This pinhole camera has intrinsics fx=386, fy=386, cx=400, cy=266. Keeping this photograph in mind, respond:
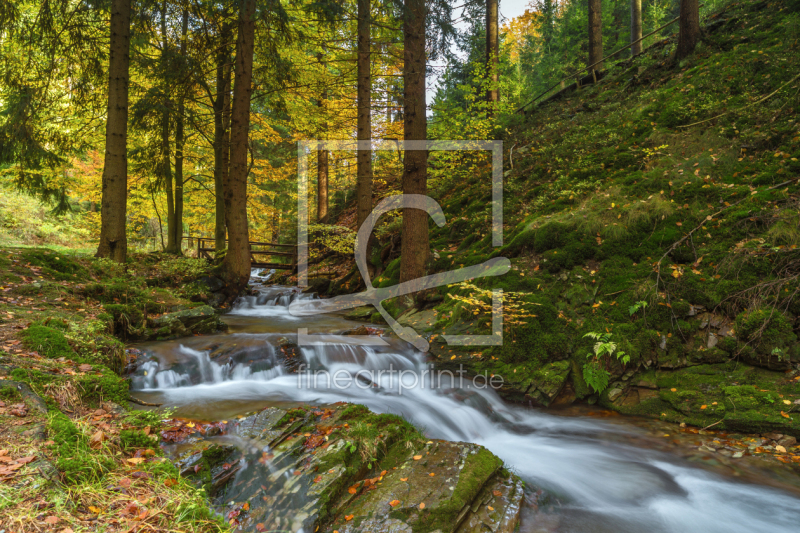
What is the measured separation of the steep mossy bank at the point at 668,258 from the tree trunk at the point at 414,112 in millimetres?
1056

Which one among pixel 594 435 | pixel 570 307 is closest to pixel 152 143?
pixel 570 307

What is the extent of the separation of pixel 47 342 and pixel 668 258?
838 centimetres

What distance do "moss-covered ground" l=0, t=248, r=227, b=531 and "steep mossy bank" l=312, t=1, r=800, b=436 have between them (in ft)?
14.2

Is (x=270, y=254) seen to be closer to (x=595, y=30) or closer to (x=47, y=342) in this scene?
(x=47, y=342)

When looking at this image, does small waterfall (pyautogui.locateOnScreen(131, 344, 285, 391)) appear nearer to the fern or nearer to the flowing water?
the flowing water

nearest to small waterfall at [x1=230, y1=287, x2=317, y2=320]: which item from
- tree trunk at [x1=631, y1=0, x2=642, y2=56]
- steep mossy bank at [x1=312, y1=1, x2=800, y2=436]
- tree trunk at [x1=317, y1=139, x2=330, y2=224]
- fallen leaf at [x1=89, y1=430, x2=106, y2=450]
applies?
Result: steep mossy bank at [x1=312, y1=1, x2=800, y2=436]

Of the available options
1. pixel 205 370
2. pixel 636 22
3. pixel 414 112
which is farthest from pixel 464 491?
pixel 636 22

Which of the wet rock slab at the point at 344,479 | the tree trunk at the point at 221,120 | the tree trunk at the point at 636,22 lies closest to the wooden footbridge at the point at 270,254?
the tree trunk at the point at 221,120

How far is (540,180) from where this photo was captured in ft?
33.4

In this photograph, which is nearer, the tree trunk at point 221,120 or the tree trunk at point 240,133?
the tree trunk at point 240,133

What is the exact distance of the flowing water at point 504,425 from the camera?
3.68 metres

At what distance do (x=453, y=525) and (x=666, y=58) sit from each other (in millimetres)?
14123

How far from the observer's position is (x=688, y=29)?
10656 millimetres

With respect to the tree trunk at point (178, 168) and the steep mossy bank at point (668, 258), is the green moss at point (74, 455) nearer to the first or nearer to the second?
the steep mossy bank at point (668, 258)
